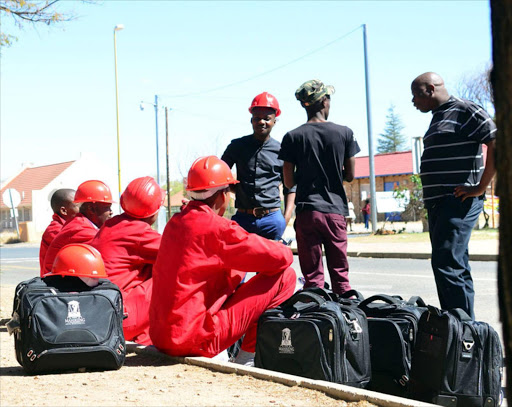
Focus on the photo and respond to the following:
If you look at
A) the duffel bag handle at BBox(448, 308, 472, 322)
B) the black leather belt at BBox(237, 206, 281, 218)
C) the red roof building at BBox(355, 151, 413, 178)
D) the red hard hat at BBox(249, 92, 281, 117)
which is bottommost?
the duffel bag handle at BBox(448, 308, 472, 322)

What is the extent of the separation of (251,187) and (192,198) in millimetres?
1945

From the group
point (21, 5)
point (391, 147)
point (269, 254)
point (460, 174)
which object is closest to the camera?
point (269, 254)

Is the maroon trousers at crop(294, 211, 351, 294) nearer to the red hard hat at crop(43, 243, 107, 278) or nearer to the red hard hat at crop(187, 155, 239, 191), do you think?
the red hard hat at crop(187, 155, 239, 191)

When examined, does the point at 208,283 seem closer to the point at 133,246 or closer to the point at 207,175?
the point at 207,175

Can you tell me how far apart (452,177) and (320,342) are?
1.80 meters

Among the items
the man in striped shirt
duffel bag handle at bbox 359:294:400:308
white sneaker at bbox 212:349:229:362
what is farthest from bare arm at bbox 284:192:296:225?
duffel bag handle at bbox 359:294:400:308

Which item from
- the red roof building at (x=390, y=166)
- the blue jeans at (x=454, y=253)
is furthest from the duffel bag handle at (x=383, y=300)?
the red roof building at (x=390, y=166)

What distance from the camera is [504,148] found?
1666 mm

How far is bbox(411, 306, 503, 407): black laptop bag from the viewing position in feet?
13.6

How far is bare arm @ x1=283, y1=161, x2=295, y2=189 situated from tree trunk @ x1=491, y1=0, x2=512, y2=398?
4.61m

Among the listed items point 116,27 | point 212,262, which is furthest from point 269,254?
point 116,27

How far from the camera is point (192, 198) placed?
17.0ft

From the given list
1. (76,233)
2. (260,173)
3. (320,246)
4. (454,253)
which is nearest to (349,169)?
(320,246)

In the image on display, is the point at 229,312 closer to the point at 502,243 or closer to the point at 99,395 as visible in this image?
the point at 99,395
